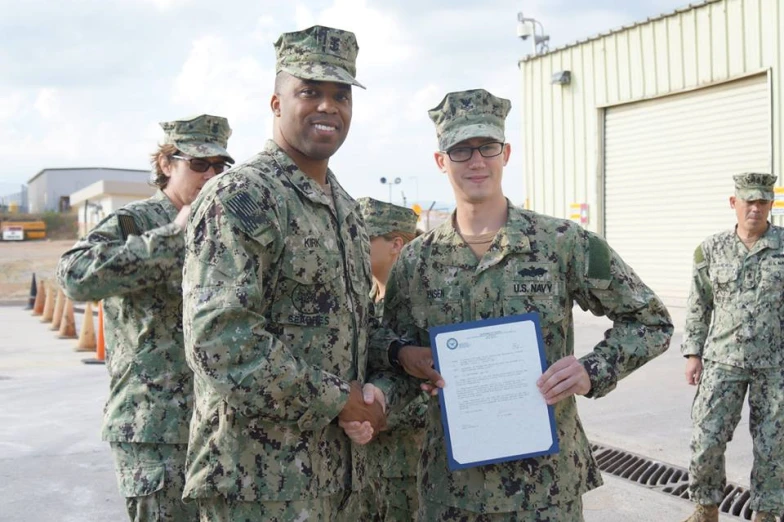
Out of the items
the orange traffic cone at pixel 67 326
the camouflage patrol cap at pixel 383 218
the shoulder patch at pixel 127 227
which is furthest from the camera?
the orange traffic cone at pixel 67 326

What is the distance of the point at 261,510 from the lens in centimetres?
222

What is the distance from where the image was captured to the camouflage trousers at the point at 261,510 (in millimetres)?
2221

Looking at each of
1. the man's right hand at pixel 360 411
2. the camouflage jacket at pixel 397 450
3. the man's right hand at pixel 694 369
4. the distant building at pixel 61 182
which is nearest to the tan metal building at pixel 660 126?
the man's right hand at pixel 694 369

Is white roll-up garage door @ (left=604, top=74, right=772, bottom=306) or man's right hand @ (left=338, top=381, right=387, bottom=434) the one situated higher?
white roll-up garage door @ (left=604, top=74, right=772, bottom=306)

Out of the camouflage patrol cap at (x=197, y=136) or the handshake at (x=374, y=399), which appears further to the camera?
the camouflage patrol cap at (x=197, y=136)

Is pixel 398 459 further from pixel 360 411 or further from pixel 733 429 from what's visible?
pixel 733 429

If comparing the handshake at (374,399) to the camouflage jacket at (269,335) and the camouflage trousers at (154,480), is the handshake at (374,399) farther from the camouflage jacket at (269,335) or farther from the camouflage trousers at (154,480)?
the camouflage trousers at (154,480)

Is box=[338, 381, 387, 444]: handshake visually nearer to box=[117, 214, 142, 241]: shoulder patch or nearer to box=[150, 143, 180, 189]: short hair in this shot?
box=[117, 214, 142, 241]: shoulder patch

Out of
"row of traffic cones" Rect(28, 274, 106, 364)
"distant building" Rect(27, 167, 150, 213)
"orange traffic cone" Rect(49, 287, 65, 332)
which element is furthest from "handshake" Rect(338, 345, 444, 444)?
"distant building" Rect(27, 167, 150, 213)

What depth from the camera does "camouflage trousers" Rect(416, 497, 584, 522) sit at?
2.64 m

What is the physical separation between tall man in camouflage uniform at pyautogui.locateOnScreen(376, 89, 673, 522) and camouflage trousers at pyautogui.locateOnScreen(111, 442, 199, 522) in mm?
953

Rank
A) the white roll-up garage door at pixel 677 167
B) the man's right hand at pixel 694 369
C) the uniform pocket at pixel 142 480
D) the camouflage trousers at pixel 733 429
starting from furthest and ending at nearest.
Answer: the white roll-up garage door at pixel 677 167
the man's right hand at pixel 694 369
the camouflage trousers at pixel 733 429
the uniform pocket at pixel 142 480

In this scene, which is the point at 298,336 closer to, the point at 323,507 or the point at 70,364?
the point at 323,507

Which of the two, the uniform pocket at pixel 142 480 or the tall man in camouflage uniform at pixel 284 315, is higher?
the tall man in camouflage uniform at pixel 284 315
